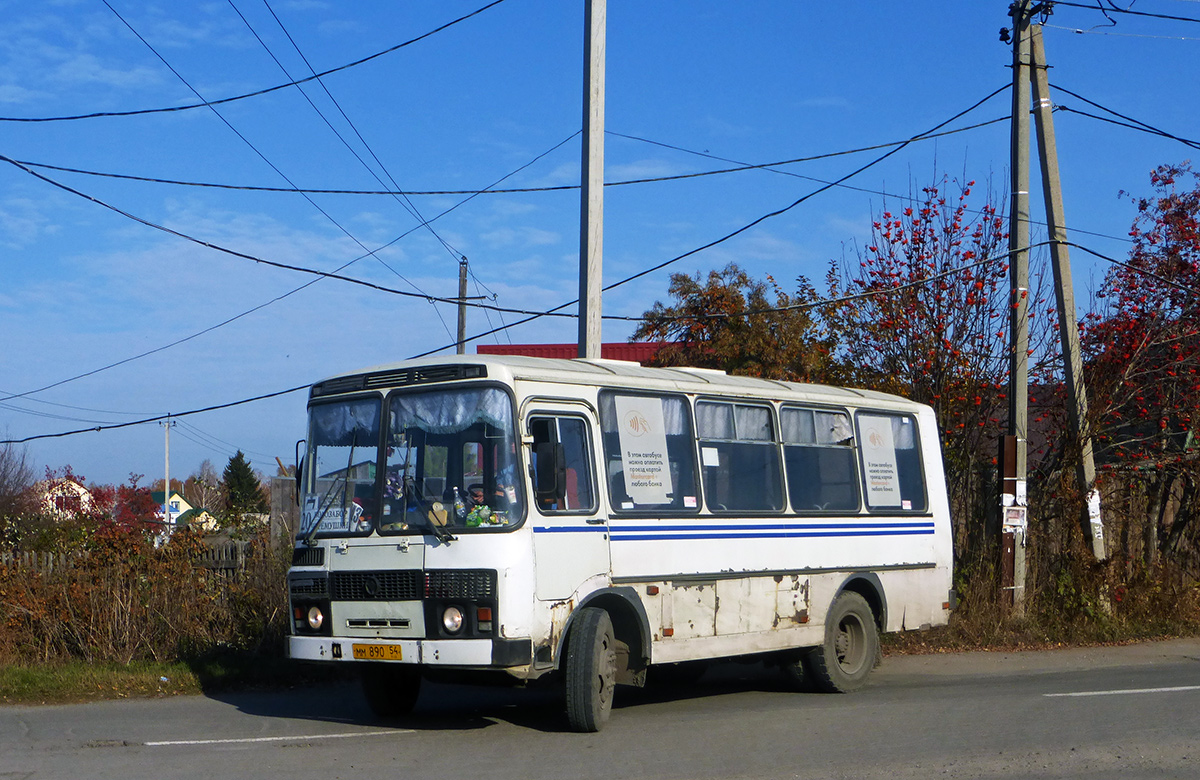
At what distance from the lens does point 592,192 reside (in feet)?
47.5

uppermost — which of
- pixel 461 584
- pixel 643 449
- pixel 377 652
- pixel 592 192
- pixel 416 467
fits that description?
pixel 592 192

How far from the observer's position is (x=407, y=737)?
8938 millimetres

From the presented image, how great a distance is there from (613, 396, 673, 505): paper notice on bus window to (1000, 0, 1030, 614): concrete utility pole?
786cm

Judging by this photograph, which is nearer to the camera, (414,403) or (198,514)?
(414,403)

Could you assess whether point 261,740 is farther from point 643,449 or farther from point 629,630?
point 643,449

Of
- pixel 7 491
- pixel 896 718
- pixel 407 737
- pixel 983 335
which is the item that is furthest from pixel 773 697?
pixel 7 491

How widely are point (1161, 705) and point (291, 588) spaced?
23.9 ft

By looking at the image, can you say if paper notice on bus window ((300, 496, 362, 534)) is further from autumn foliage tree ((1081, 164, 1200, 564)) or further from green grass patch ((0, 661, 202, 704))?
autumn foliage tree ((1081, 164, 1200, 564))

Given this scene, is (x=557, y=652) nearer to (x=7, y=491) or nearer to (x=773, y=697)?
(x=773, y=697)

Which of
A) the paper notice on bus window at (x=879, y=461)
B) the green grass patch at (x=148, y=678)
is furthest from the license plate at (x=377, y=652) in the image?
the paper notice on bus window at (x=879, y=461)

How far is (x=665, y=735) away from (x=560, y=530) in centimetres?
173

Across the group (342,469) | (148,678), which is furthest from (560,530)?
(148,678)

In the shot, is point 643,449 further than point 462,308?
No

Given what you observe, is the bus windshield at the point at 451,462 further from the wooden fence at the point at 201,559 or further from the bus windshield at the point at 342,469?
the wooden fence at the point at 201,559
